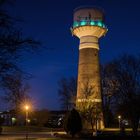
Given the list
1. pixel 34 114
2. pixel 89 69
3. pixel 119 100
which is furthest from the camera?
pixel 34 114

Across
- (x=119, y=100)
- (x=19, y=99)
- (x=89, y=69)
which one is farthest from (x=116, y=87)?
(x=19, y=99)

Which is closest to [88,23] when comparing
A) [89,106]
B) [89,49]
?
[89,49]

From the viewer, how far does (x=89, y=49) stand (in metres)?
73.8

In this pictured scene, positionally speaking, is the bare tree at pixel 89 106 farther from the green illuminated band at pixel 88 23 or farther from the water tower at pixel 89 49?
the green illuminated band at pixel 88 23

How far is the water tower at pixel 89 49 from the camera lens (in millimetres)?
73000

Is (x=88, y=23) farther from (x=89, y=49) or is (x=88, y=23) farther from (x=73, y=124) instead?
(x=73, y=124)

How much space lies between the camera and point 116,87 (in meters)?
57.3

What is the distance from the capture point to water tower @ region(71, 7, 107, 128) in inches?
2874

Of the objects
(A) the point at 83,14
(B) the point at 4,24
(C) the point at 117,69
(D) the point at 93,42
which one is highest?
(A) the point at 83,14

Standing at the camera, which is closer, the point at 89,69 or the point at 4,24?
the point at 4,24

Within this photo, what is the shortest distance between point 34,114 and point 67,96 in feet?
77.3

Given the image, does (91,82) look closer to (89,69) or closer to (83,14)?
(89,69)

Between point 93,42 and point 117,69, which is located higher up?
point 93,42

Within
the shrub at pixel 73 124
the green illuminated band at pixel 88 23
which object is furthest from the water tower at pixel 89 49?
the shrub at pixel 73 124
